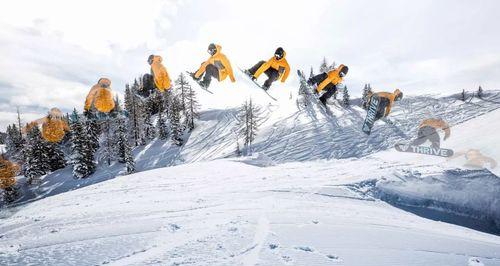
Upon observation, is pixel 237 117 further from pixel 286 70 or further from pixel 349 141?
pixel 286 70

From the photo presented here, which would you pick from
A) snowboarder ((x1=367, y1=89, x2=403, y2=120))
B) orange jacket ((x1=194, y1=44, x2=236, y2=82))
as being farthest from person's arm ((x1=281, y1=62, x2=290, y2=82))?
snowboarder ((x1=367, y1=89, x2=403, y2=120))

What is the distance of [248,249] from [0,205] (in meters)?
44.6

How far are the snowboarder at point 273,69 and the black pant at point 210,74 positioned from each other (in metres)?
1.66

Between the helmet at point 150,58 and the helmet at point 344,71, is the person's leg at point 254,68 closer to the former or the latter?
the helmet at point 344,71

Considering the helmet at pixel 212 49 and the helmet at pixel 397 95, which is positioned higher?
the helmet at pixel 212 49

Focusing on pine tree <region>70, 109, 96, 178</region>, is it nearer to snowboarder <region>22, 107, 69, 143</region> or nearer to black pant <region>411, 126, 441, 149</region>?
snowboarder <region>22, 107, 69, 143</region>

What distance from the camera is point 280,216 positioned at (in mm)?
7402

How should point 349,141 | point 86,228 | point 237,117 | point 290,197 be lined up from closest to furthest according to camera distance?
point 86,228 → point 290,197 → point 349,141 → point 237,117

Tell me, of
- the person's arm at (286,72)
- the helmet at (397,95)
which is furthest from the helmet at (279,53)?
the helmet at (397,95)

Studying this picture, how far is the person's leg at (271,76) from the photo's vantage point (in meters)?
15.4

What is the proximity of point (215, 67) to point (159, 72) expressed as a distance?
7.54 ft

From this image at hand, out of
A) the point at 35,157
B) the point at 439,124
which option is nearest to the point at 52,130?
the point at 35,157

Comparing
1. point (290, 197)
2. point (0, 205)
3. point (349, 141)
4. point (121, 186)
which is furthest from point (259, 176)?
point (0, 205)

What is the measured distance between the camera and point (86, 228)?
21.7 feet
